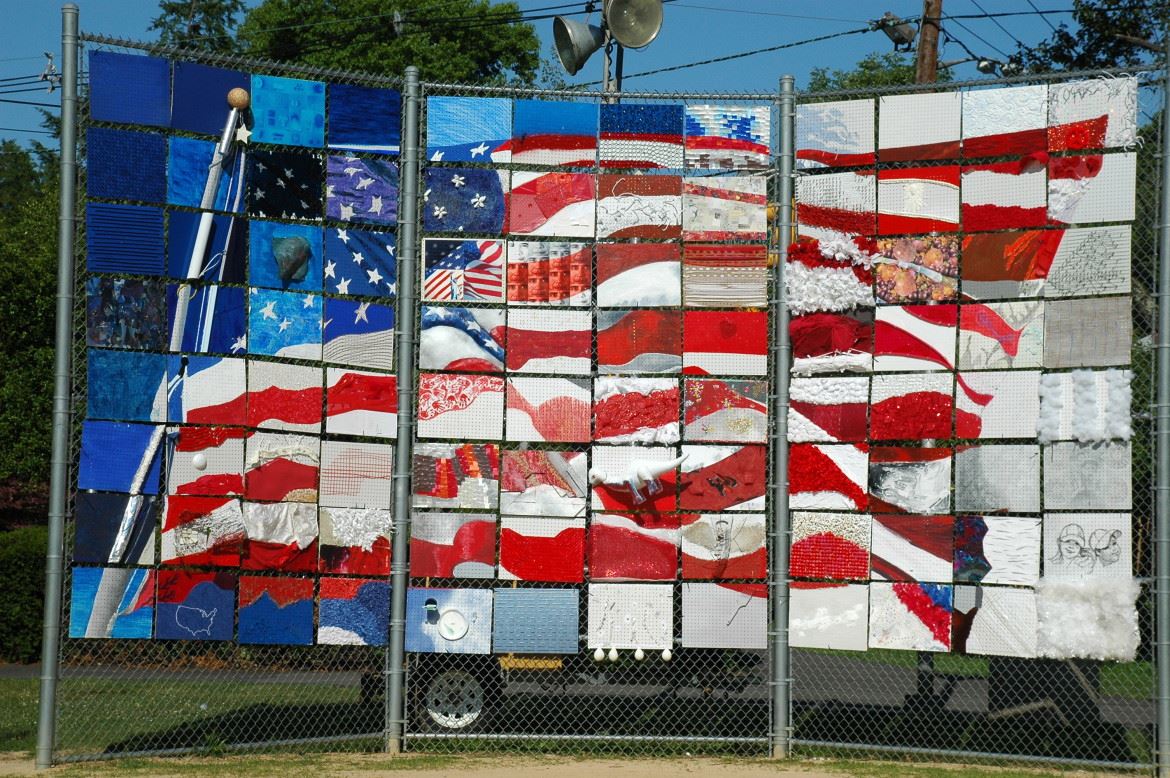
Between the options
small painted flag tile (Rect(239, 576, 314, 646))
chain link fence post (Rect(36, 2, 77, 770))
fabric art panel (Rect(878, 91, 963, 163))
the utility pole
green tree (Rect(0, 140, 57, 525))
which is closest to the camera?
chain link fence post (Rect(36, 2, 77, 770))

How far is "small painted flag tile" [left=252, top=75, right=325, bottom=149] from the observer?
303 inches

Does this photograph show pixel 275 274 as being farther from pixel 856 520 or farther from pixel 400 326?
pixel 856 520

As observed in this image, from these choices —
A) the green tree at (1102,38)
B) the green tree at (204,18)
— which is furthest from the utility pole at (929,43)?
the green tree at (204,18)

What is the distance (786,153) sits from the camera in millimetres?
7973

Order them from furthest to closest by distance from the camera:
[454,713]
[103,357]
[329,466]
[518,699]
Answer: [518,699], [454,713], [329,466], [103,357]

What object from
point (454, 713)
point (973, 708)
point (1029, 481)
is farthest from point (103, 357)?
point (973, 708)

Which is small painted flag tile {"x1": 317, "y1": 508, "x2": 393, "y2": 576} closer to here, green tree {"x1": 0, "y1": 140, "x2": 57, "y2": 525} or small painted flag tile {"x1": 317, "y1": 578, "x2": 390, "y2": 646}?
small painted flag tile {"x1": 317, "y1": 578, "x2": 390, "y2": 646}

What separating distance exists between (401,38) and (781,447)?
24.5m

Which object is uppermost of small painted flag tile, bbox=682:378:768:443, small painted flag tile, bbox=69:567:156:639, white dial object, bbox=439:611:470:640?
small painted flag tile, bbox=682:378:768:443

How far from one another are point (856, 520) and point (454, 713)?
306 centimetres

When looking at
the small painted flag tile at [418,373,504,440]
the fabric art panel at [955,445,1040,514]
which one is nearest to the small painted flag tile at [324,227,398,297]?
the small painted flag tile at [418,373,504,440]

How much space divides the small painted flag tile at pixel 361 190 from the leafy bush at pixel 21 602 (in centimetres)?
871

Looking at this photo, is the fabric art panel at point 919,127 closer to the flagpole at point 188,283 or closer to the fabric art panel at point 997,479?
the fabric art panel at point 997,479

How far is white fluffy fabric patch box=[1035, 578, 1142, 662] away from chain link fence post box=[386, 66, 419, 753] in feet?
13.0
